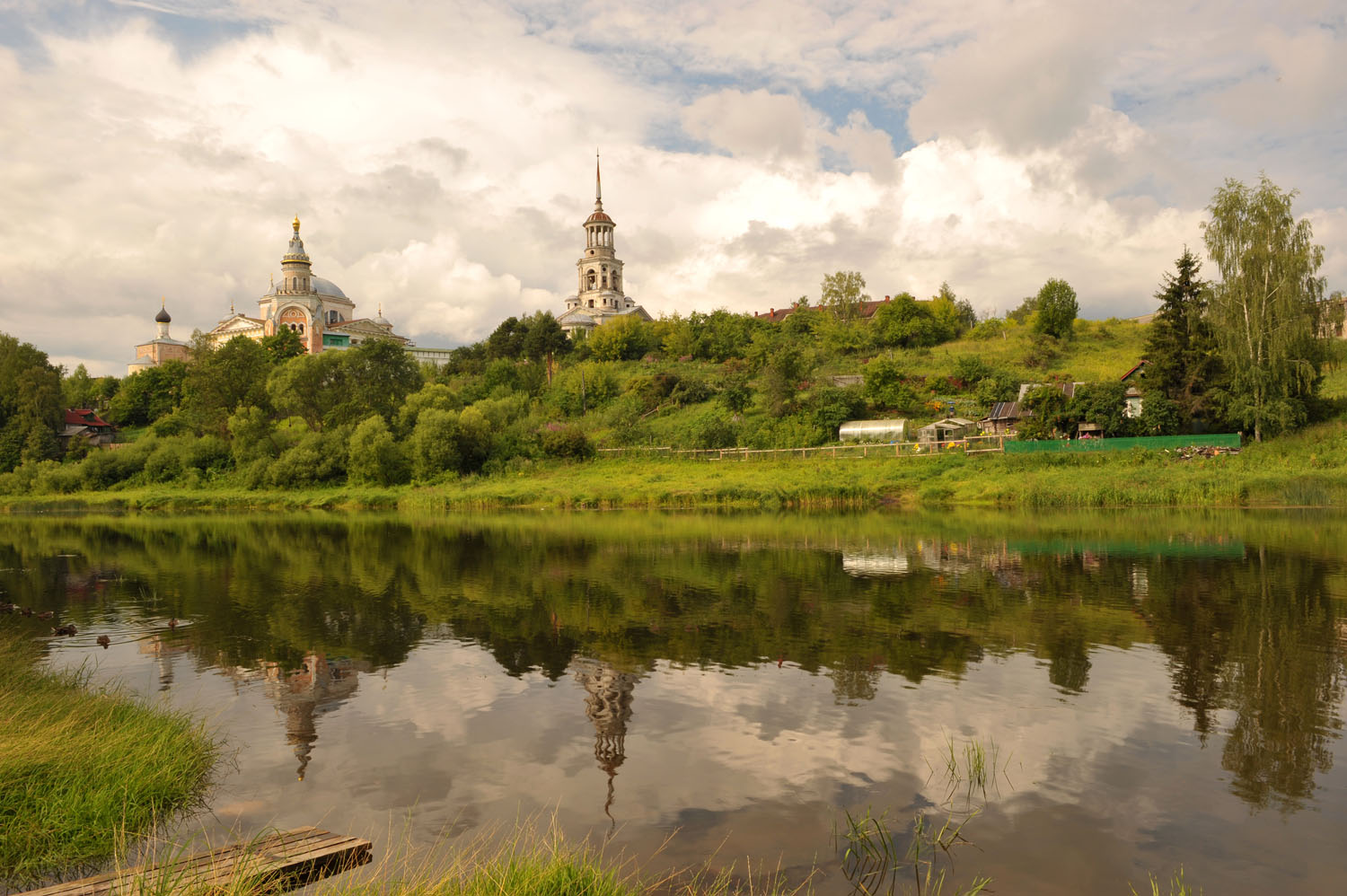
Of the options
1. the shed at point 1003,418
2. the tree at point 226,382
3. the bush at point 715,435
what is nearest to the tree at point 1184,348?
the shed at point 1003,418

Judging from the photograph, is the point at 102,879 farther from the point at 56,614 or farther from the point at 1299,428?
the point at 1299,428

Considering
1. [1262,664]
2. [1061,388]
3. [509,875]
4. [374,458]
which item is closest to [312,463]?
[374,458]

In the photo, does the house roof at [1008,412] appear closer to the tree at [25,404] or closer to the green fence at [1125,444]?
the green fence at [1125,444]

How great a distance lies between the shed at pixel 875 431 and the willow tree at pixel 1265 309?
740 inches

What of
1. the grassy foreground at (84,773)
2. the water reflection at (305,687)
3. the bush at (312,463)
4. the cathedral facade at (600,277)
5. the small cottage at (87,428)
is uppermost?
the cathedral facade at (600,277)

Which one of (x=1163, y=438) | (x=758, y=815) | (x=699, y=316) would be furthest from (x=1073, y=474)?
(x=699, y=316)

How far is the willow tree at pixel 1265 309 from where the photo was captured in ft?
151

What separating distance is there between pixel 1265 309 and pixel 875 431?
2343cm

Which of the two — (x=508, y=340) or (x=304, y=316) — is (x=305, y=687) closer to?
(x=508, y=340)

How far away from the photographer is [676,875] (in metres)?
6.82

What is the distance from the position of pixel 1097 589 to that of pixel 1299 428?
37.9m

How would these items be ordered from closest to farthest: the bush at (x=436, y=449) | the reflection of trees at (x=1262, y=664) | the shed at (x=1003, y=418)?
1. the reflection of trees at (x=1262, y=664)
2. the shed at (x=1003, y=418)
3. the bush at (x=436, y=449)

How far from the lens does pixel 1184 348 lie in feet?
166

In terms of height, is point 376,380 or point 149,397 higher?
point 149,397
